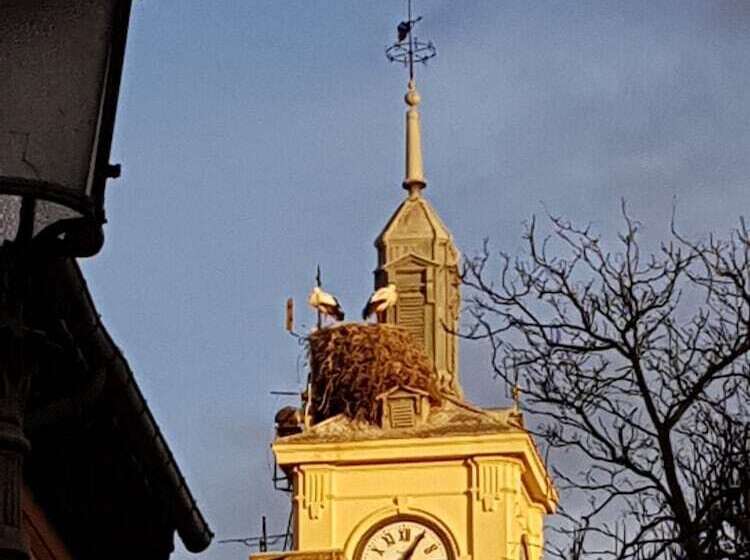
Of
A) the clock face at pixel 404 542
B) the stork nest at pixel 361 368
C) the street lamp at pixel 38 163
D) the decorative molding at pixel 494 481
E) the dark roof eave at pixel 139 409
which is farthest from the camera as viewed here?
the clock face at pixel 404 542

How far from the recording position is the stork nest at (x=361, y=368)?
33.6 m

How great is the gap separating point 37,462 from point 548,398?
255 cm

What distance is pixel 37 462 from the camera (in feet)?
32.2

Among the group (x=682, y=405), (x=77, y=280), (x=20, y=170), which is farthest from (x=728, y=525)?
(x=20, y=170)

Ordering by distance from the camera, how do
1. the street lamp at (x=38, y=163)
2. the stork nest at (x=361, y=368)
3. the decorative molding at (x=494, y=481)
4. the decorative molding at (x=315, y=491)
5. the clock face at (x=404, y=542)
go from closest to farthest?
the street lamp at (x=38, y=163), the stork nest at (x=361, y=368), the decorative molding at (x=494, y=481), the decorative molding at (x=315, y=491), the clock face at (x=404, y=542)

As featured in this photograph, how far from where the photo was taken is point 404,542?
34.2m

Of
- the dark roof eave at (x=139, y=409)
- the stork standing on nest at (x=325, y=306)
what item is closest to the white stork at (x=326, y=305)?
the stork standing on nest at (x=325, y=306)

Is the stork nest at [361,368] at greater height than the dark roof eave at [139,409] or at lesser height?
greater

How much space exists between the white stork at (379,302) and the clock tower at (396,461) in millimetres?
207

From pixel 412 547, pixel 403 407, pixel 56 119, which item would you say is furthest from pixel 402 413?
pixel 56 119

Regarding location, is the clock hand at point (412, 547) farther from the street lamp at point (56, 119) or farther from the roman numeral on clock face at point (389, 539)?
the street lamp at point (56, 119)

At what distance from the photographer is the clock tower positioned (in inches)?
1330

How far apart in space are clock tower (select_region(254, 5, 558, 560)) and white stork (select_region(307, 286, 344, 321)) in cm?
64

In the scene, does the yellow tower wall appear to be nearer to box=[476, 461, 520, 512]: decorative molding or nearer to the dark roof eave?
box=[476, 461, 520, 512]: decorative molding
